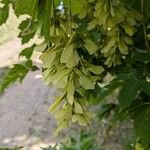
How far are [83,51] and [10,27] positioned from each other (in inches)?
267

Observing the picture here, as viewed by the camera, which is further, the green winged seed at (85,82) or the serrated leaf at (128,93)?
the serrated leaf at (128,93)

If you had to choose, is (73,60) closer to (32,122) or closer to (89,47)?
(89,47)

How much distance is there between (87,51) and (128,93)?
22 centimetres

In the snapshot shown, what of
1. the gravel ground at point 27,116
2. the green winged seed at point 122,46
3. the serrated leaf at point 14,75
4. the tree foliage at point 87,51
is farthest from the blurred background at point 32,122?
the green winged seed at point 122,46

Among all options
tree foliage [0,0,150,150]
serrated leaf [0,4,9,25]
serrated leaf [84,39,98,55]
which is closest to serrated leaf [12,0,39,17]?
tree foliage [0,0,150,150]

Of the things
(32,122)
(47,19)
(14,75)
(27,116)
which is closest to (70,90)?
(47,19)

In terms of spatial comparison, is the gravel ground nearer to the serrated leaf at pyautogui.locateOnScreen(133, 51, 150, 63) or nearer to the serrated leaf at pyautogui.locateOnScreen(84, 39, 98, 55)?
the serrated leaf at pyautogui.locateOnScreen(133, 51, 150, 63)

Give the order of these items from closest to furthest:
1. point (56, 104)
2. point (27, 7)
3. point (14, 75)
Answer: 1. point (27, 7)
2. point (56, 104)
3. point (14, 75)

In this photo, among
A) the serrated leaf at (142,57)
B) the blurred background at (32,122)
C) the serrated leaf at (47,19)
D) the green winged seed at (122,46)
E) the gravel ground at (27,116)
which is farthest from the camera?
the gravel ground at (27,116)

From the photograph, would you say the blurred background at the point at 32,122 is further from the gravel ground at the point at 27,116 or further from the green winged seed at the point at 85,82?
the green winged seed at the point at 85,82

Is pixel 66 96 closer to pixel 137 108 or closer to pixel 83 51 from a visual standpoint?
pixel 83 51

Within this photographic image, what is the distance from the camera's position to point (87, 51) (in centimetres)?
99

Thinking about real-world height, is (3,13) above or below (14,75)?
above

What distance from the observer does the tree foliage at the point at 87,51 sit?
34.8 inches
